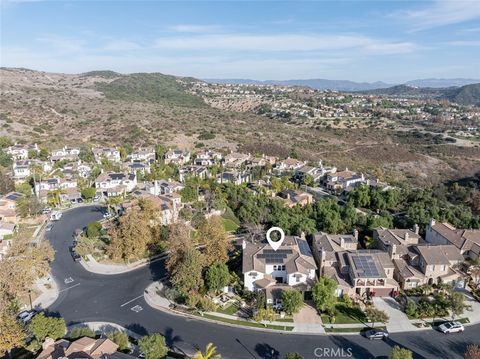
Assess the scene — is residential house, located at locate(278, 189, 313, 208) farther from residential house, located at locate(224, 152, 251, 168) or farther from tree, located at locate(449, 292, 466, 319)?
tree, located at locate(449, 292, 466, 319)

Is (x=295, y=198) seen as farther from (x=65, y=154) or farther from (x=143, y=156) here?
(x=65, y=154)

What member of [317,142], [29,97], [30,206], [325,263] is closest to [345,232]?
[325,263]

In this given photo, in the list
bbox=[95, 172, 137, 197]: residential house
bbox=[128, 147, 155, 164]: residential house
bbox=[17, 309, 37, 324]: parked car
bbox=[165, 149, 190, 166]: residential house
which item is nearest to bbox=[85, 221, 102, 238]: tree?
bbox=[17, 309, 37, 324]: parked car

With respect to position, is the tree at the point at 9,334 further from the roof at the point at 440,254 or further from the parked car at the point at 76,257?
the roof at the point at 440,254

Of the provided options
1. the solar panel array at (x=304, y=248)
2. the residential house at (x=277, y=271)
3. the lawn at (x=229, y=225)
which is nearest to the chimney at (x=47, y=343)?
the residential house at (x=277, y=271)

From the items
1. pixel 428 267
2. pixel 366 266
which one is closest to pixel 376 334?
pixel 366 266

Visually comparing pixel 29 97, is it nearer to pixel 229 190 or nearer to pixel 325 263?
pixel 229 190
